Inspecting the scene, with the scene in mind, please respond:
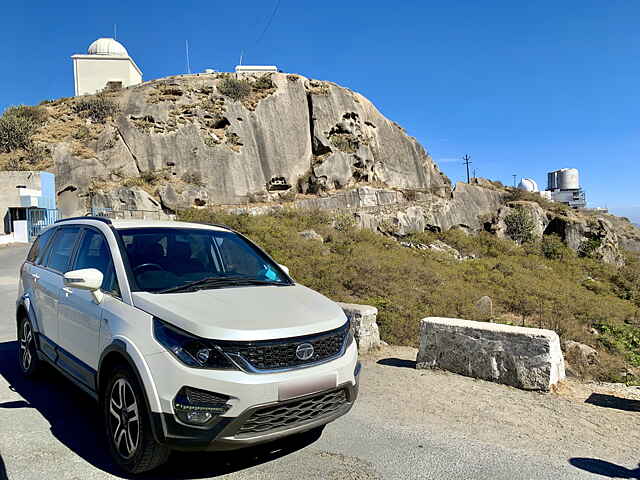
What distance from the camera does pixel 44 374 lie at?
512 cm

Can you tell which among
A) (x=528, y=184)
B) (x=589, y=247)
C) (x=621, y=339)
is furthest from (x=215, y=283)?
(x=528, y=184)

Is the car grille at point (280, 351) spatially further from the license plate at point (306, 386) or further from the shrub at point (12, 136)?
the shrub at point (12, 136)

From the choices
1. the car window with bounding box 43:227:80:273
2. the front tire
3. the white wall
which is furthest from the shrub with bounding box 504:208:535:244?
the white wall

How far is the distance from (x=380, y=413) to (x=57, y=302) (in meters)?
3.22

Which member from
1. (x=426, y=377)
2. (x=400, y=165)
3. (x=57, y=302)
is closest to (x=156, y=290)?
(x=57, y=302)

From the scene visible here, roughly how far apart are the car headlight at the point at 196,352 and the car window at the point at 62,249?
2.10 meters

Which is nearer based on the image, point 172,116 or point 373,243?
point 373,243

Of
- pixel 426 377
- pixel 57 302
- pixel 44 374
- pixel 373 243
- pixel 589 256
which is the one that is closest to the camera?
pixel 57 302

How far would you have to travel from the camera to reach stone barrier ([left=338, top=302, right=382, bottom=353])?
6.45m

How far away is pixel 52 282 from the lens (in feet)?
14.7

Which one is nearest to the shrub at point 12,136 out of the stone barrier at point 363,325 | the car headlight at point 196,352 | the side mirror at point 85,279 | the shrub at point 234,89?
the shrub at point 234,89

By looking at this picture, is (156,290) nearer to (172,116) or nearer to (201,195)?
(201,195)

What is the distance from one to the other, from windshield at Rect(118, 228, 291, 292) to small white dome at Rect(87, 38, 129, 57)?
48.5 metres

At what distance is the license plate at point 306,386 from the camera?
2.92 metres
